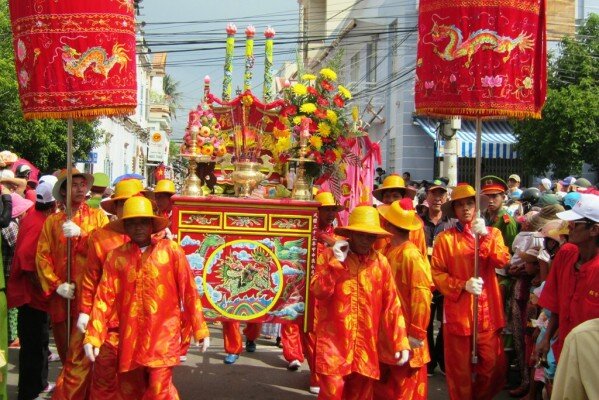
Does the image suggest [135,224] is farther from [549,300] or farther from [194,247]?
[549,300]

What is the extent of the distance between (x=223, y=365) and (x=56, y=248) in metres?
2.74

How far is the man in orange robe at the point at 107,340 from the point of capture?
19.1 feet

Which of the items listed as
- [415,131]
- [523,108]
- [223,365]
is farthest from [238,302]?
[415,131]

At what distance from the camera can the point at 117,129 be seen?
122ft

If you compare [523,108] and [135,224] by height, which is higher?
[523,108]

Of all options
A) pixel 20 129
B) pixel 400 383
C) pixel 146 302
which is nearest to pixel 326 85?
pixel 400 383

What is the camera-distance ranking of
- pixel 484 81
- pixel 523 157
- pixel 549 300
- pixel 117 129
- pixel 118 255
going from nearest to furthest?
pixel 549 300, pixel 118 255, pixel 484 81, pixel 523 157, pixel 117 129

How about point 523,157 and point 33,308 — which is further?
point 523,157

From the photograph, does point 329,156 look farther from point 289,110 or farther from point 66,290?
point 66,290

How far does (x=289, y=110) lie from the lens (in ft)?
26.7

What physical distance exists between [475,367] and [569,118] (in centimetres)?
1440

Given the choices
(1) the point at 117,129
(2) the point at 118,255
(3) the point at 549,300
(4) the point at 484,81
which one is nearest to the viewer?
(3) the point at 549,300

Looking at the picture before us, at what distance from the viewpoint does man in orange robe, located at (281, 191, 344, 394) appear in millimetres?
6930

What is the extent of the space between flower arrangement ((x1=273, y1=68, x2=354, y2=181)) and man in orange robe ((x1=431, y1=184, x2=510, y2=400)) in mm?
1524
